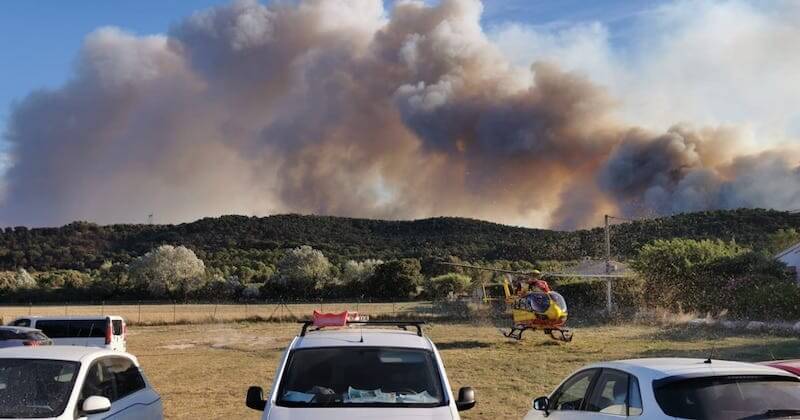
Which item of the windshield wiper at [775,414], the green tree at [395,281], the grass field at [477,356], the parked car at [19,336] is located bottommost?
the grass field at [477,356]

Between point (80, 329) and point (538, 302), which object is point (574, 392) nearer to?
point (80, 329)

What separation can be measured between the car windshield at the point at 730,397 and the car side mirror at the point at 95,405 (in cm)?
471

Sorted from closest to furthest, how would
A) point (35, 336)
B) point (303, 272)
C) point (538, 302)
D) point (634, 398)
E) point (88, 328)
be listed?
1. point (634, 398)
2. point (35, 336)
3. point (88, 328)
4. point (538, 302)
5. point (303, 272)

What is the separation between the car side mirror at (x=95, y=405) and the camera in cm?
665

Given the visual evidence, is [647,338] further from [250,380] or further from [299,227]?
[299,227]

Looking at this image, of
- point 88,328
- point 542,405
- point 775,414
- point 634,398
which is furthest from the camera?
point 88,328

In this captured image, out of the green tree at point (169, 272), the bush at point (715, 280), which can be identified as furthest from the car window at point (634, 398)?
the green tree at point (169, 272)

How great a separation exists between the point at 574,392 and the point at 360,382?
101 inches

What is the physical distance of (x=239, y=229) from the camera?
112 m

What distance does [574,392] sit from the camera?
317 inches

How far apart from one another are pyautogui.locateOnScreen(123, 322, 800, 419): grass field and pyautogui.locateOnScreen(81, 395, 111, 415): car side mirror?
21.6ft

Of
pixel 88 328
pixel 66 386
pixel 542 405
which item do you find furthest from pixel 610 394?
pixel 88 328

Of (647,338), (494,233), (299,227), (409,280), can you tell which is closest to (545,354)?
(647,338)

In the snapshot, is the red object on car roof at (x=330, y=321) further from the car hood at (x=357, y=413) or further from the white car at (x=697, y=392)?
the white car at (x=697, y=392)
